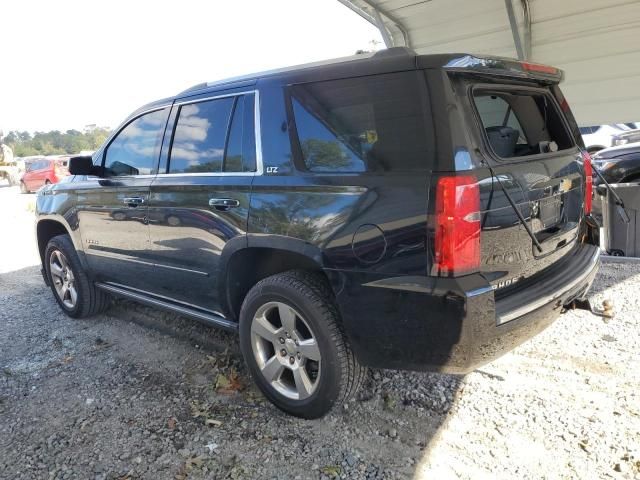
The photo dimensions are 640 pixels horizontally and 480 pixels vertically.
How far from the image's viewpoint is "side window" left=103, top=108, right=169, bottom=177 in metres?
3.71

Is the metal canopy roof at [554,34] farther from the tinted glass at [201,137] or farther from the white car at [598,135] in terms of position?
the white car at [598,135]

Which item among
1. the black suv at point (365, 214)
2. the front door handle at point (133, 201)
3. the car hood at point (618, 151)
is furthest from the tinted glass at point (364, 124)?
the car hood at point (618, 151)

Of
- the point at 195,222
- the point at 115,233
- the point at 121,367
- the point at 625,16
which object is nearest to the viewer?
the point at 195,222

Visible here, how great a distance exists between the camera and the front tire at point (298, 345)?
103 inches

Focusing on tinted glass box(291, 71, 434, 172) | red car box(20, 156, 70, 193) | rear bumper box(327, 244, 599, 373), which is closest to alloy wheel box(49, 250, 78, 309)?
tinted glass box(291, 71, 434, 172)

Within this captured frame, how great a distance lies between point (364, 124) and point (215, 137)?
1.19 metres

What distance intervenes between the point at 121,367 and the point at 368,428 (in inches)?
76.5

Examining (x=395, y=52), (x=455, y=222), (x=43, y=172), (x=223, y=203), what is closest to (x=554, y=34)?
(x=395, y=52)

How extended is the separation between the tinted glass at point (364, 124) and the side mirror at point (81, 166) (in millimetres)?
2258

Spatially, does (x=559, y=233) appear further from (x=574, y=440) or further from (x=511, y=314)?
(x=574, y=440)

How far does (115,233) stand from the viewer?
13.1ft

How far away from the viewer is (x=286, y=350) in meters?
2.88

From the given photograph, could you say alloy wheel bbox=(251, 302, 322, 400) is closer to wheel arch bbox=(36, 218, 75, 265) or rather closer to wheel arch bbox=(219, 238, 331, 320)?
wheel arch bbox=(219, 238, 331, 320)

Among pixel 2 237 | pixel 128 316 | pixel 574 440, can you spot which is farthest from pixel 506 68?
pixel 2 237
